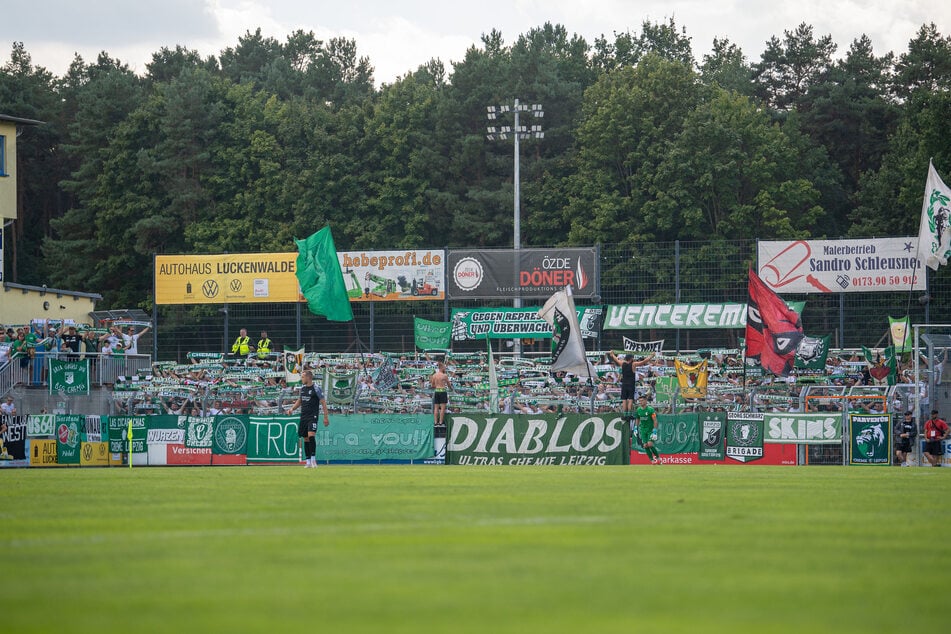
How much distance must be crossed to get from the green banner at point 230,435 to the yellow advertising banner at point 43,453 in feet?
12.3

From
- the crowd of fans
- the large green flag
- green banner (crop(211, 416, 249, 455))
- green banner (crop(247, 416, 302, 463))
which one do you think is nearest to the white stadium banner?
the crowd of fans

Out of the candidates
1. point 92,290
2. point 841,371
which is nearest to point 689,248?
point 841,371

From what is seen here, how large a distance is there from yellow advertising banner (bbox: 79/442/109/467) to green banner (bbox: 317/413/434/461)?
5277 millimetres

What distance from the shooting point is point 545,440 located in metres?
27.5

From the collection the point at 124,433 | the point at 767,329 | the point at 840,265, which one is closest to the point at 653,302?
the point at 840,265

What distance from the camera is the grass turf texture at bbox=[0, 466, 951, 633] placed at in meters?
5.09

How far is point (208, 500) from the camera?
11.3 m

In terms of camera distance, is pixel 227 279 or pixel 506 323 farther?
→ pixel 227 279

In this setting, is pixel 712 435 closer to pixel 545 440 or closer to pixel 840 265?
pixel 545 440

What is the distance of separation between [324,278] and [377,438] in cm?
512

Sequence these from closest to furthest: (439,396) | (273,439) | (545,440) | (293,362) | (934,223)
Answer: (439,396) → (545,440) → (934,223) → (273,439) → (293,362)

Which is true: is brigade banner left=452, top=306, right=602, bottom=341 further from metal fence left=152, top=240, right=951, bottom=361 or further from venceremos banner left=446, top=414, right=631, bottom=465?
venceremos banner left=446, top=414, right=631, bottom=465

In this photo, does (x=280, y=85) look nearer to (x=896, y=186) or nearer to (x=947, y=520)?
(x=896, y=186)

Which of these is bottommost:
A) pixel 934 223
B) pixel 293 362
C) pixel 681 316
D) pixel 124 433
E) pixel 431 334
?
pixel 124 433
